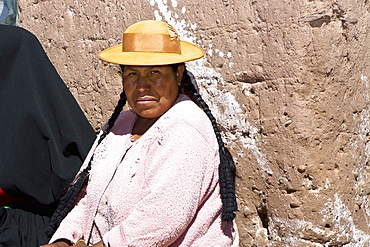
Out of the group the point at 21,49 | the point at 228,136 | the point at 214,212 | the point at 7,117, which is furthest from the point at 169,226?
the point at 21,49

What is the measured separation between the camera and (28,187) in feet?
9.87

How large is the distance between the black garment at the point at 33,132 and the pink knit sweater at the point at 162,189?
0.44 metres

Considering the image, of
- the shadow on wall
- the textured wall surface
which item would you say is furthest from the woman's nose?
the shadow on wall

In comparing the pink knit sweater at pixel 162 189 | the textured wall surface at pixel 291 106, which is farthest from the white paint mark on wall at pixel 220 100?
the pink knit sweater at pixel 162 189

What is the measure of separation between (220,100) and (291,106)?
0.42m

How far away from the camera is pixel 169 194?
228 centimetres

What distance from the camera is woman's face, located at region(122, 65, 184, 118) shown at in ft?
8.16

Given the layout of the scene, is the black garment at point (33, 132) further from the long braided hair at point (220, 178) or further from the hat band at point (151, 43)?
the hat band at point (151, 43)

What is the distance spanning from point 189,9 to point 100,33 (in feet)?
2.23

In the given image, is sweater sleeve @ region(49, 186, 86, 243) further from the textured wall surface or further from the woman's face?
the textured wall surface

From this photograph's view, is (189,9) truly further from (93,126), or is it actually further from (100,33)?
(93,126)

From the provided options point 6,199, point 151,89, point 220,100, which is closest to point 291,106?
point 220,100

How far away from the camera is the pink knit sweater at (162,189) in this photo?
2287 millimetres

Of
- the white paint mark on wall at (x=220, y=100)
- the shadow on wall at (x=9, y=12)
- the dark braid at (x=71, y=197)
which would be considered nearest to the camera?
the dark braid at (x=71, y=197)
